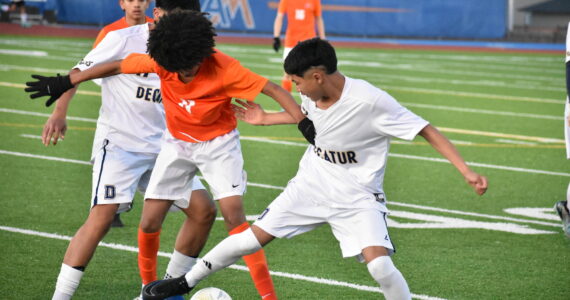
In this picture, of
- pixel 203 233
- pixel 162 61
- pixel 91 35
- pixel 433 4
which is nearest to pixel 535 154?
pixel 203 233

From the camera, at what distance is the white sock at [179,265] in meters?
5.73

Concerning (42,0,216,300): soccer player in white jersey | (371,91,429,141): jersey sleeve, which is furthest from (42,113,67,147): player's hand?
(371,91,429,141): jersey sleeve

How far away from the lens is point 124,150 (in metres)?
5.79

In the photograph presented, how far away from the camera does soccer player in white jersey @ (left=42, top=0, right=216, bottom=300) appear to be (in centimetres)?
548

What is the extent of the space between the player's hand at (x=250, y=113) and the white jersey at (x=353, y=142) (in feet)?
0.86

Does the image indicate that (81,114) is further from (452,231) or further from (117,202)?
(117,202)

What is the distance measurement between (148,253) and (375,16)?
34100 millimetres

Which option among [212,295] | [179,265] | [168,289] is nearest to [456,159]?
[212,295]

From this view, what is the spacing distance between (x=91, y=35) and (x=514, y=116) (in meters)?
21.7

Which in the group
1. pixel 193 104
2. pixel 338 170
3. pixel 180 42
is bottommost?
pixel 338 170

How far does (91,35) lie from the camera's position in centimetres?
3431

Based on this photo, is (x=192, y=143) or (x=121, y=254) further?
(x=121, y=254)

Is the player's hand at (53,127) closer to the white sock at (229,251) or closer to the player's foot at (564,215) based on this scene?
the white sock at (229,251)

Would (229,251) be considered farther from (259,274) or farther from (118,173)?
(118,173)
